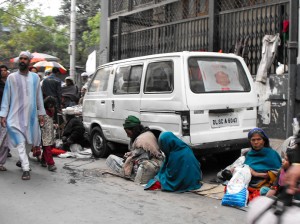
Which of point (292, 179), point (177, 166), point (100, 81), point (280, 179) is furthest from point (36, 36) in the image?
point (292, 179)

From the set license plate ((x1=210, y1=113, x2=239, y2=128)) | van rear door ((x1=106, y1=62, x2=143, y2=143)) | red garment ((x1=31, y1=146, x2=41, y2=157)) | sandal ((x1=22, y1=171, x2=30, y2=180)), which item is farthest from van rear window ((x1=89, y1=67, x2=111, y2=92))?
license plate ((x1=210, y1=113, x2=239, y2=128))

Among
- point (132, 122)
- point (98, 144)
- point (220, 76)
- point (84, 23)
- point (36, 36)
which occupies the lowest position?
point (98, 144)

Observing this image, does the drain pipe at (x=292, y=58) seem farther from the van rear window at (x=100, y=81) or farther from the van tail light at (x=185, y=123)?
the van rear window at (x=100, y=81)

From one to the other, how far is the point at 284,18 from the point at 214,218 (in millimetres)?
5558

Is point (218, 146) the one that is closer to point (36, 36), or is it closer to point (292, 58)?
point (292, 58)

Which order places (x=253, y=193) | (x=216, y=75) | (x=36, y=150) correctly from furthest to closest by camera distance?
(x=36, y=150), (x=216, y=75), (x=253, y=193)

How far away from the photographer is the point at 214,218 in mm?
4348

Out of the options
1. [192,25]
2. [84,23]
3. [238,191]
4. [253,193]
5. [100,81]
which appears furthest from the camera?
[84,23]

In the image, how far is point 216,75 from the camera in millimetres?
6180

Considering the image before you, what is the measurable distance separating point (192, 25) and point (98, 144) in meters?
4.53

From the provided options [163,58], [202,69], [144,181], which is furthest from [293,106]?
[144,181]

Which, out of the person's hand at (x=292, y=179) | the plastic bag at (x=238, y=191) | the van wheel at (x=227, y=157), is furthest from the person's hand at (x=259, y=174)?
the person's hand at (x=292, y=179)

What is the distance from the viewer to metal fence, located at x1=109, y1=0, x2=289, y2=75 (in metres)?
8.85

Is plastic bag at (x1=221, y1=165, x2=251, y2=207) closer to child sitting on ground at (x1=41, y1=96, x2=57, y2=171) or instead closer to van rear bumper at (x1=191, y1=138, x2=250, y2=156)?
van rear bumper at (x1=191, y1=138, x2=250, y2=156)
